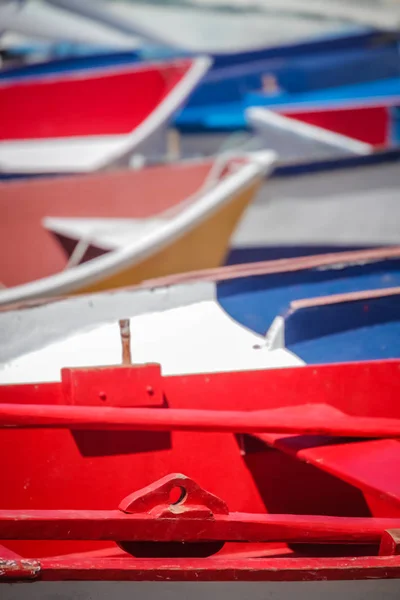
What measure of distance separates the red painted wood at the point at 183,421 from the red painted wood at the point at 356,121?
4.02 metres

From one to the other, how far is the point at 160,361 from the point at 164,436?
0.20 meters

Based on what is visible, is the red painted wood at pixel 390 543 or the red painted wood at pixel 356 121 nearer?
the red painted wood at pixel 390 543

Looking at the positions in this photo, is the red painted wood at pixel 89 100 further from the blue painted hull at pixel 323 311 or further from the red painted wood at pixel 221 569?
the red painted wood at pixel 221 569

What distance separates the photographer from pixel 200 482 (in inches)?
60.2

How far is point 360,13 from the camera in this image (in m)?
5.84

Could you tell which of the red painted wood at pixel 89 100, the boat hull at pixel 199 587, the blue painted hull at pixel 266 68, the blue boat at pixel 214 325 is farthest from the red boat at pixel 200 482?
the blue painted hull at pixel 266 68

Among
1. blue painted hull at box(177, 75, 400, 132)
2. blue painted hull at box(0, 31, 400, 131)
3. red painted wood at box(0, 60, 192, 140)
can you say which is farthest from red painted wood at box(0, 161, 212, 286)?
blue painted hull at box(0, 31, 400, 131)

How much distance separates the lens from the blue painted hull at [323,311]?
177 cm

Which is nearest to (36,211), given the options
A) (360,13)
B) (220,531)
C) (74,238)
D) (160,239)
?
(74,238)

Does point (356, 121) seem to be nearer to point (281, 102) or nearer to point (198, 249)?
point (281, 102)

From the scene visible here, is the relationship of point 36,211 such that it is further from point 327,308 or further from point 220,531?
point 220,531

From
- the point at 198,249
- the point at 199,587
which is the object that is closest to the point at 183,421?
the point at 199,587

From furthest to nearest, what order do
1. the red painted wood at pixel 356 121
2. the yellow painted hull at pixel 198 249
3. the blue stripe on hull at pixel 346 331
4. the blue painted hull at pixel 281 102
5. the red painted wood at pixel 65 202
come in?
the blue painted hull at pixel 281 102 → the red painted wood at pixel 356 121 → the red painted wood at pixel 65 202 → the yellow painted hull at pixel 198 249 → the blue stripe on hull at pixel 346 331

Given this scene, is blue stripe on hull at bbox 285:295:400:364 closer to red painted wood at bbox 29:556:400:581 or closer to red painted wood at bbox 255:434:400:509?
red painted wood at bbox 255:434:400:509
